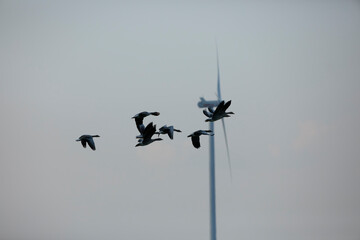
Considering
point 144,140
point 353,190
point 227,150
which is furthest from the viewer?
point 353,190

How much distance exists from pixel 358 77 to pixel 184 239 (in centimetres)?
332

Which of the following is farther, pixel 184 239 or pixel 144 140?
pixel 184 239

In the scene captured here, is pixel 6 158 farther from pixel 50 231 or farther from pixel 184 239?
pixel 184 239

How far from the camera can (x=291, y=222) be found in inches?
282

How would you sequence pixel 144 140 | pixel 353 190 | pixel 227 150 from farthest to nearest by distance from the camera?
pixel 353 190
pixel 227 150
pixel 144 140

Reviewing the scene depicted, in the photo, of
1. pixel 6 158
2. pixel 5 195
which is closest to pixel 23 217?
pixel 5 195

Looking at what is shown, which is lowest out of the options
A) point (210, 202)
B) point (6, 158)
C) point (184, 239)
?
point (184, 239)

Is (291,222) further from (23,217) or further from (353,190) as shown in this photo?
(23,217)

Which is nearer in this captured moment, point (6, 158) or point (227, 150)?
point (227, 150)

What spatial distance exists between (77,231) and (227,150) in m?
2.55

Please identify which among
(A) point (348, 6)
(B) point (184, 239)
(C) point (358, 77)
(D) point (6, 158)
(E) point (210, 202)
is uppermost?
(A) point (348, 6)

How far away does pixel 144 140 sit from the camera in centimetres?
321

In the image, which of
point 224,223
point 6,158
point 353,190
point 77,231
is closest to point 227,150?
point 224,223

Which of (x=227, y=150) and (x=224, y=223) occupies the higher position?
(x=227, y=150)
